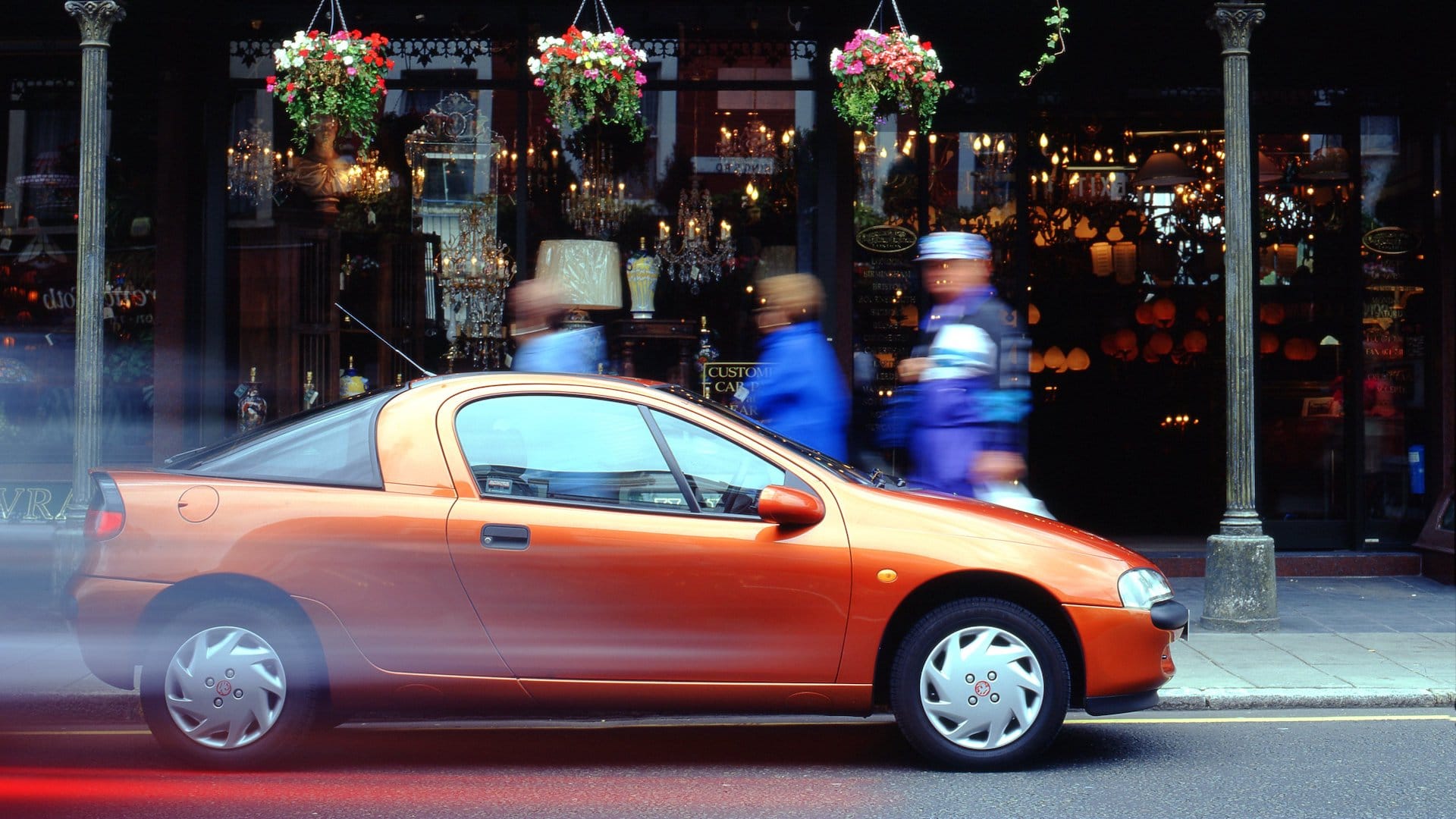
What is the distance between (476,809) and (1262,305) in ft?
30.7

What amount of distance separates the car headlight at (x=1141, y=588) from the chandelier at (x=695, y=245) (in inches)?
236

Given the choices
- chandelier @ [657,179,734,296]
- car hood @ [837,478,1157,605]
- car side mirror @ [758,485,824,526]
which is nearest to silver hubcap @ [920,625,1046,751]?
car hood @ [837,478,1157,605]

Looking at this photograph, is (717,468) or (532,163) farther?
(532,163)

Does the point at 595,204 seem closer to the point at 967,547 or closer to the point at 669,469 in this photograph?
the point at 669,469

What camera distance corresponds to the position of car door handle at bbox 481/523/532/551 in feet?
16.9

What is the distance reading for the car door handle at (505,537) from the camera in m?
5.15

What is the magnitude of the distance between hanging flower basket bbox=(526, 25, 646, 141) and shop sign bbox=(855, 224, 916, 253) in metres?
2.77

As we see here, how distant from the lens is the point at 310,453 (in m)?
5.42

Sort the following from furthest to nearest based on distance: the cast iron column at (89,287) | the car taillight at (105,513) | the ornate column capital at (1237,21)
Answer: the ornate column capital at (1237,21) < the cast iron column at (89,287) < the car taillight at (105,513)

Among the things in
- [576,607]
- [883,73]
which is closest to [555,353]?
[576,607]

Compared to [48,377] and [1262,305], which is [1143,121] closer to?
[1262,305]

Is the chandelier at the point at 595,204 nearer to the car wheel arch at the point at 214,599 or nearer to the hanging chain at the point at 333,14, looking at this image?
the hanging chain at the point at 333,14

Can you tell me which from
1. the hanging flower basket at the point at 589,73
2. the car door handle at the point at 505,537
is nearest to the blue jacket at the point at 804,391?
the hanging flower basket at the point at 589,73

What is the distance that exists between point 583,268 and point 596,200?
0.58 meters
